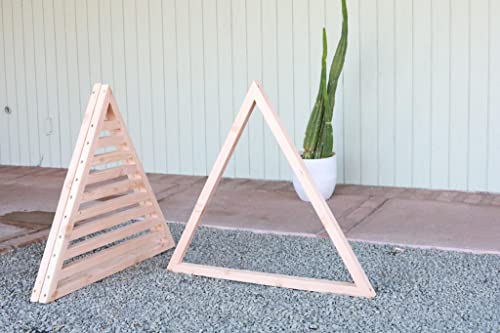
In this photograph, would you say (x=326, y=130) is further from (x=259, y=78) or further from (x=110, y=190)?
(x=110, y=190)

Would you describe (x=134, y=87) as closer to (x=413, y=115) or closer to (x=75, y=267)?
(x=413, y=115)

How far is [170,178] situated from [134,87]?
800 mm

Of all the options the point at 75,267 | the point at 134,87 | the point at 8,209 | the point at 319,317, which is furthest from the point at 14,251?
the point at 134,87

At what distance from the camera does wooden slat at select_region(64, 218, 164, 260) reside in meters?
2.90

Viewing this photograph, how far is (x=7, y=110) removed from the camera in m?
6.17

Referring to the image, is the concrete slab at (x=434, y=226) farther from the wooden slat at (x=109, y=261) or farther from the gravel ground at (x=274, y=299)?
the wooden slat at (x=109, y=261)

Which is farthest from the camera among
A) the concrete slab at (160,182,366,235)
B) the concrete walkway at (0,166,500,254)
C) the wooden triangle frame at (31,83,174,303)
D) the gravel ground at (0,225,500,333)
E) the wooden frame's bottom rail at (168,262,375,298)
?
the concrete slab at (160,182,366,235)

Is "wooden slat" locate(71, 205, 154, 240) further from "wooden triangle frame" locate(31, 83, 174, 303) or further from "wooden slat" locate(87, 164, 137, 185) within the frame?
"wooden slat" locate(87, 164, 137, 185)

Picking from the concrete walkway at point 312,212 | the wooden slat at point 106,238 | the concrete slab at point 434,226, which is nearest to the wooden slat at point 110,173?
the wooden slat at point 106,238

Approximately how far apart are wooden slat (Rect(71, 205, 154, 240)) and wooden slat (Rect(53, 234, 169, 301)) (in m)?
0.11

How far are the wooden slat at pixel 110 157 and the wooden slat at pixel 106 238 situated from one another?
1.03 feet

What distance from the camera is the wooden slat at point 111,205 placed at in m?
2.93

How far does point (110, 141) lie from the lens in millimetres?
3105

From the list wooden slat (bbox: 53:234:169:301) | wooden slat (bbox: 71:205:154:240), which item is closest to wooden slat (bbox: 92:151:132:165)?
wooden slat (bbox: 71:205:154:240)
